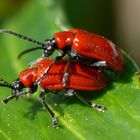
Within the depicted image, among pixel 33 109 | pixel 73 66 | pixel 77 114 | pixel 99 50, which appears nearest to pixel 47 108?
pixel 33 109

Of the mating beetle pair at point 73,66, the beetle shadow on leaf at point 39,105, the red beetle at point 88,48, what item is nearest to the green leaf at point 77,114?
the beetle shadow on leaf at point 39,105

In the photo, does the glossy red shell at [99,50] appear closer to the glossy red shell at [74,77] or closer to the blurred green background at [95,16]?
the glossy red shell at [74,77]

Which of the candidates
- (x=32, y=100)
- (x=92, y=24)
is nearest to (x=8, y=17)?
(x=92, y=24)

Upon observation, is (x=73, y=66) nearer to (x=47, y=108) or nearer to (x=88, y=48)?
(x=88, y=48)

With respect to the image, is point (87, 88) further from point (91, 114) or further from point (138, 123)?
point (138, 123)

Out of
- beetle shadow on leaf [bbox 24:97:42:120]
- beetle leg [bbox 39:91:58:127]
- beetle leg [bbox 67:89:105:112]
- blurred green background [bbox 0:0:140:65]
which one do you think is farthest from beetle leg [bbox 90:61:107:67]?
blurred green background [bbox 0:0:140:65]
